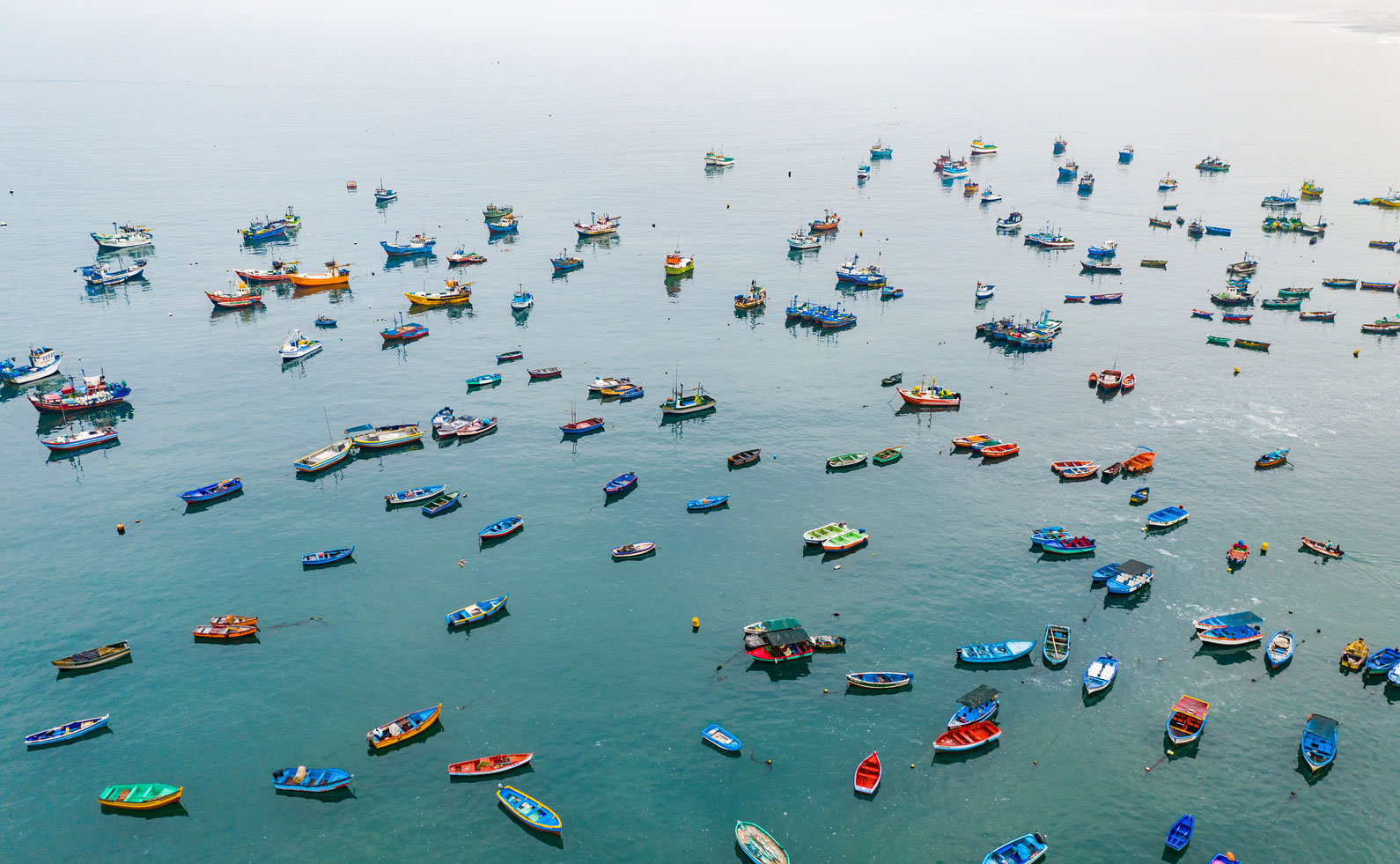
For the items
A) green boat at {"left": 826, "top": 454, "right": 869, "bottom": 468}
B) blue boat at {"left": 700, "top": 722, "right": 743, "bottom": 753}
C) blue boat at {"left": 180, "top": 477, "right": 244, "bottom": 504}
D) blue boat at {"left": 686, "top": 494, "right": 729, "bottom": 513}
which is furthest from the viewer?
green boat at {"left": 826, "top": 454, "right": 869, "bottom": 468}

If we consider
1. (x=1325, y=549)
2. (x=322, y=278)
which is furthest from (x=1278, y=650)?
(x=322, y=278)

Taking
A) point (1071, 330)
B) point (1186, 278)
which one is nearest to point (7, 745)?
point (1071, 330)

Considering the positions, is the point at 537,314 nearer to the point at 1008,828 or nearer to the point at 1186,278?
the point at 1008,828

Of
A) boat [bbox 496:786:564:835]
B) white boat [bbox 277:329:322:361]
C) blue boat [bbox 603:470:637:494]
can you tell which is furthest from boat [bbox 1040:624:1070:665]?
white boat [bbox 277:329:322:361]

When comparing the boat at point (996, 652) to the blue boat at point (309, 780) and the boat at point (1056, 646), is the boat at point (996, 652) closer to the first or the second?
the boat at point (1056, 646)

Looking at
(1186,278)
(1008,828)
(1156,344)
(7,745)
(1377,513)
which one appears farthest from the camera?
(1186,278)

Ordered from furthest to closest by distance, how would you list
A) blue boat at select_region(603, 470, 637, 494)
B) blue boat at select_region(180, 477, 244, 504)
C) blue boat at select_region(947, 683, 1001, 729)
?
blue boat at select_region(603, 470, 637, 494) < blue boat at select_region(180, 477, 244, 504) < blue boat at select_region(947, 683, 1001, 729)

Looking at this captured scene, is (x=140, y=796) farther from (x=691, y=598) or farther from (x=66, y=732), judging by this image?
(x=691, y=598)

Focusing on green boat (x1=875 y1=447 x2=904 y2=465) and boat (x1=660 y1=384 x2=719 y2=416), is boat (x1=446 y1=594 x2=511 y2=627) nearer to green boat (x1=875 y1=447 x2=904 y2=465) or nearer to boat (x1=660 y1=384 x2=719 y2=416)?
boat (x1=660 y1=384 x2=719 y2=416)
